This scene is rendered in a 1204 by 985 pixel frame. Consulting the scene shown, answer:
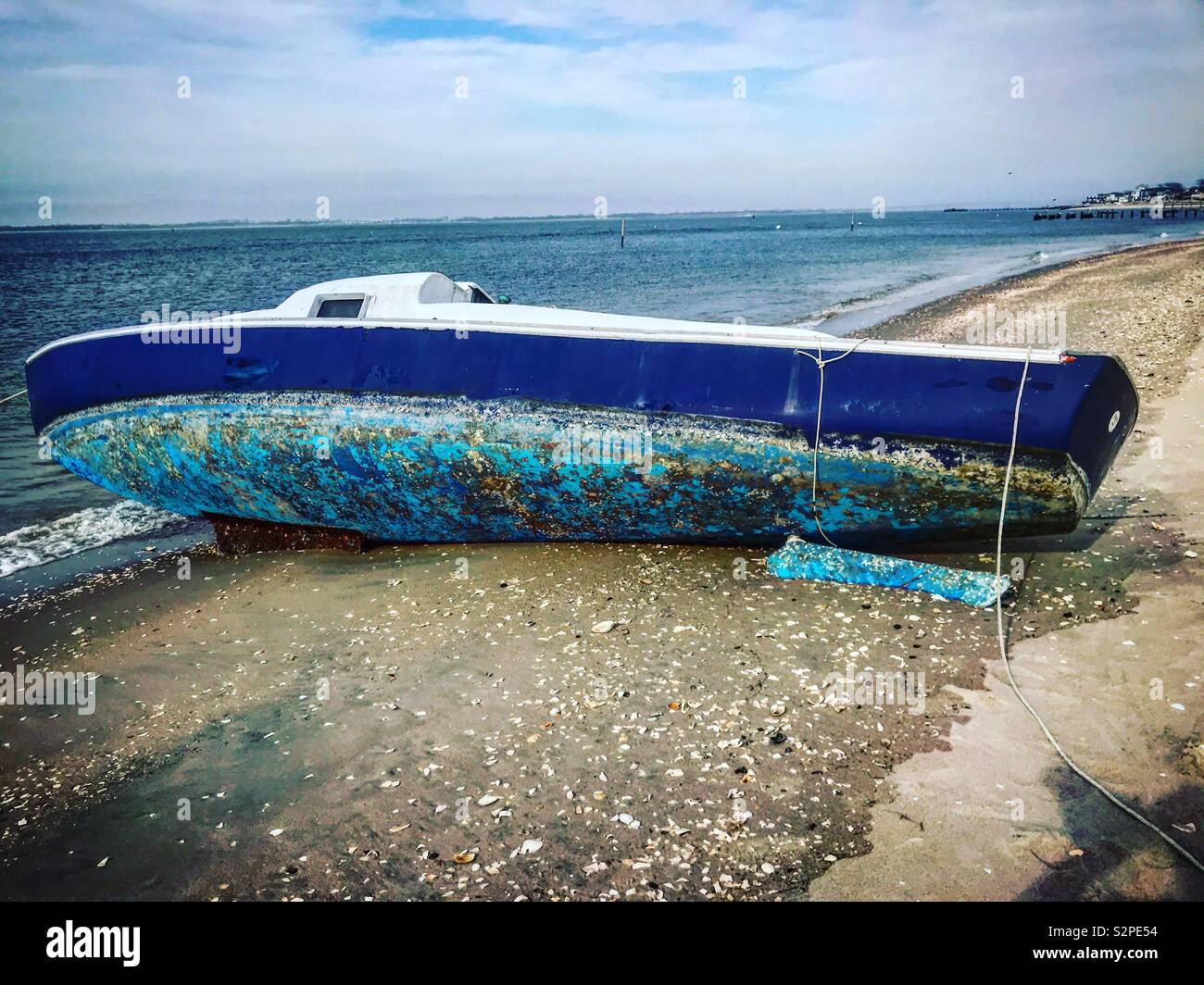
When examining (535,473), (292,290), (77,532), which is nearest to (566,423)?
(535,473)

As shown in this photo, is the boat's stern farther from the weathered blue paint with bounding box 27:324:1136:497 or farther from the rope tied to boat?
the rope tied to boat

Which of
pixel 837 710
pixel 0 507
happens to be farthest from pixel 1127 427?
pixel 0 507

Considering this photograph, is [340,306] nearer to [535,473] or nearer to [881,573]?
[535,473]

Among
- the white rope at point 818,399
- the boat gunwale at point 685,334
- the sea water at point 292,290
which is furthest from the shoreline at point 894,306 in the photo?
the white rope at point 818,399

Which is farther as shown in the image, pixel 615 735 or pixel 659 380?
pixel 659 380

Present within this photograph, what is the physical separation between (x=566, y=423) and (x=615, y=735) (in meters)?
2.60

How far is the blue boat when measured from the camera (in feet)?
16.7

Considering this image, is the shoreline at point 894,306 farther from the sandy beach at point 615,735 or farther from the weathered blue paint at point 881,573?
the sandy beach at point 615,735

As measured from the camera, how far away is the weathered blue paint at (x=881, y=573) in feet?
16.7

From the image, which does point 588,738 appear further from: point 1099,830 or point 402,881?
point 1099,830

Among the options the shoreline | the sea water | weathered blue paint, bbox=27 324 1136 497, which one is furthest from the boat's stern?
the sea water

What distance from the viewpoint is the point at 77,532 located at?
27.6 ft

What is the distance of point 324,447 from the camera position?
6.41m

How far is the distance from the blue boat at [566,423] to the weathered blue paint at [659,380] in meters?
0.02
